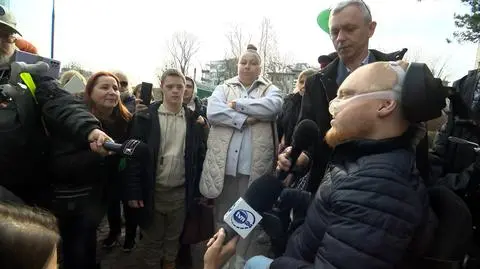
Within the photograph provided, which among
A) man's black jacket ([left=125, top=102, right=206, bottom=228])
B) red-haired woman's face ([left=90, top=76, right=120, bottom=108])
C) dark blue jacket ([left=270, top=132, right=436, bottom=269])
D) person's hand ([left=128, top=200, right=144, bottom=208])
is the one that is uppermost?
dark blue jacket ([left=270, top=132, right=436, bottom=269])

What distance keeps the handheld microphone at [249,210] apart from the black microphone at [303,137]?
0.78ft

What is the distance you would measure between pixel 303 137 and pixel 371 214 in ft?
2.48

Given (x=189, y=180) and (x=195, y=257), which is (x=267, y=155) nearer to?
(x=189, y=180)

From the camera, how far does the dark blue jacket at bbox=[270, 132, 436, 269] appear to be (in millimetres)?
1231

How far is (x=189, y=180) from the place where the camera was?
354 centimetres

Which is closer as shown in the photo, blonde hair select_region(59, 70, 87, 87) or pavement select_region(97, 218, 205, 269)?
pavement select_region(97, 218, 205, 269)

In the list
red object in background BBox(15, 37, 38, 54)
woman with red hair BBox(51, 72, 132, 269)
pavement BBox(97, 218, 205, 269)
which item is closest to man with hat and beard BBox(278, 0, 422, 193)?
woman with red hair BBox(51, 72, 132, 269)

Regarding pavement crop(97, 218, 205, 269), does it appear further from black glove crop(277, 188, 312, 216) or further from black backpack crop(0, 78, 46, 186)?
black glove crop(277, 188, 312, 216)

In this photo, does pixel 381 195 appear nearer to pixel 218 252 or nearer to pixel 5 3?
pixel 218 252

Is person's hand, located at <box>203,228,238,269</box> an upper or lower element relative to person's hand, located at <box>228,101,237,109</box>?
lower

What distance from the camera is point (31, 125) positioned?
2.29m

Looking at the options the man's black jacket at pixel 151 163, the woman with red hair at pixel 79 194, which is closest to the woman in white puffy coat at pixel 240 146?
the man's black jacket at pixel 151 163

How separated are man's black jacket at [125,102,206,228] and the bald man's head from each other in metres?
2.08

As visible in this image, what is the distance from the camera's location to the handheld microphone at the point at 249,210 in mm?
1877
